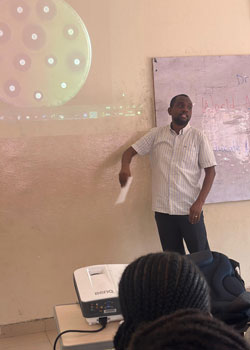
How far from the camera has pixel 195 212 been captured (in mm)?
3137

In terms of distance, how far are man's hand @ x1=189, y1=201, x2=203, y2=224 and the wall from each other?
474 millimetres

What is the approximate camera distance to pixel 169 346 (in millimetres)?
746

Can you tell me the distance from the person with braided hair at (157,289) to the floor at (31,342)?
2.23 metres

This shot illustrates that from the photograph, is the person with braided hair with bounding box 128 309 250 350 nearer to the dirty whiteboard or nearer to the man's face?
the man's face

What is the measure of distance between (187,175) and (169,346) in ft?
8.39

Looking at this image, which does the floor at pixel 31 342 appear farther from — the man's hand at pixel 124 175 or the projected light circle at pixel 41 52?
the projected light circle at pixel 41 52

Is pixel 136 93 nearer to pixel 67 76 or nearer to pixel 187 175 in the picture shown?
pixel 67 76

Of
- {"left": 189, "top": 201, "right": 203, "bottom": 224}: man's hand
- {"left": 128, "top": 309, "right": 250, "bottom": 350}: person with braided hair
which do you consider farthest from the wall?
{"left": 128, "top": 309, "right": 250, "bottom": 350}: person with braided hair

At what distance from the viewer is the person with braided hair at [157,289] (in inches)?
38.1

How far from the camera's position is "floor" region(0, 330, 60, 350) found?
122 inches

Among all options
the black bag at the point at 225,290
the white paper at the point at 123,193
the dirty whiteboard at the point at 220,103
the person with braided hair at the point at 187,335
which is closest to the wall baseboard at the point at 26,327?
the white paper at the point at 123,193

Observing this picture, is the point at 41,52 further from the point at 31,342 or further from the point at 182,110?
the point at 31,342

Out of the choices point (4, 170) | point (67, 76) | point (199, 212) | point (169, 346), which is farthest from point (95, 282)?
point (67, 76)

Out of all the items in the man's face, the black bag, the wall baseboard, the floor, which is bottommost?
the floor
